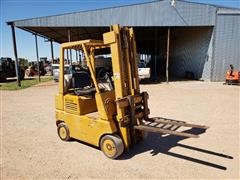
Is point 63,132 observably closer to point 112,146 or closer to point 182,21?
point 112,146

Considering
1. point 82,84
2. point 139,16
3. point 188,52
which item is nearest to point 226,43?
point 188,52

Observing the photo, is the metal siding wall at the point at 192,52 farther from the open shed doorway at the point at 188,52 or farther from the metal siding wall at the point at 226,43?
the metal siding wall at the point at 226,43

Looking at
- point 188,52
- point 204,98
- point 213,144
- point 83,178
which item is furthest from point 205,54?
point 83,178

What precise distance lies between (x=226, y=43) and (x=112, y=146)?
1544cm

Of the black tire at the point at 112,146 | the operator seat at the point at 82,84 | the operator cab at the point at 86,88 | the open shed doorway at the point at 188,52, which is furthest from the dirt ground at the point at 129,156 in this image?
the open shed doorway at the point at 188,52

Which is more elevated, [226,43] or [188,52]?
[226,43]

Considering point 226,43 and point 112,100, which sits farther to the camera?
point 226,43

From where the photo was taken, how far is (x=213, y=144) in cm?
491

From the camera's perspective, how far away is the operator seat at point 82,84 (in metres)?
4.86

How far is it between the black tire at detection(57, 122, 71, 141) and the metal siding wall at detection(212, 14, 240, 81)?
14559 millimetres

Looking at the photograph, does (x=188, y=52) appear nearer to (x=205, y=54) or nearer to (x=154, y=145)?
(x=205, y=54)

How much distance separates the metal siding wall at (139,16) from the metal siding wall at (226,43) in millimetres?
1170

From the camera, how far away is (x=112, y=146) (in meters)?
4.25

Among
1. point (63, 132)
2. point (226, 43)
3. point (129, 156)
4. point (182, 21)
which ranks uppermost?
point (182, 21)
